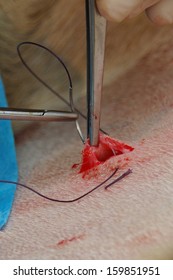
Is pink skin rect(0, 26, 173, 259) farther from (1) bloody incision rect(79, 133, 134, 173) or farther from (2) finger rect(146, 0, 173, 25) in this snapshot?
(2) finger rect(146, 0, 173, 25)

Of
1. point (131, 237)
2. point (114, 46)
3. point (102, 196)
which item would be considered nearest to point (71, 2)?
point (114, 46)

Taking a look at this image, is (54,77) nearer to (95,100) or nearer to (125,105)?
(125,105)

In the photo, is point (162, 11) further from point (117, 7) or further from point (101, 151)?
point (101, 151)

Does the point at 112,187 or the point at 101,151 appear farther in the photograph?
the point at 101,151

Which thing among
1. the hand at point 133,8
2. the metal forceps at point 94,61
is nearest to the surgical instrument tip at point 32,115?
the metal forceps at point 94,61

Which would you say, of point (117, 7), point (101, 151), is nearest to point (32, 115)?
point (101, 151)

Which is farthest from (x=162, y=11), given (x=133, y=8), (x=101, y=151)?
(x=101, y=151)

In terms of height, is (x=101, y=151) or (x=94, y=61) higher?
(x=94, y=61)
